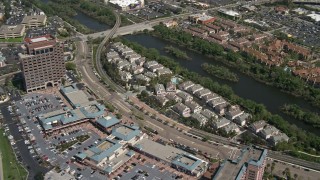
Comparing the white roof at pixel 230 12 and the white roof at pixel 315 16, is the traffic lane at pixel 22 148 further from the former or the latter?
the white roof at pixel 315 16

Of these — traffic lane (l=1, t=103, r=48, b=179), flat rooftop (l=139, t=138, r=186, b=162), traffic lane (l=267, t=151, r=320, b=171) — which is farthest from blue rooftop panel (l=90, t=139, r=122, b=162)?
traffic lane (l=267, t=151, r=320, b=171)

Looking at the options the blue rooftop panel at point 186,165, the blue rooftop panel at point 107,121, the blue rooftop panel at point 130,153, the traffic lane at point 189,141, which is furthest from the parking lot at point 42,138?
the blue rooftop panel at point 186,165

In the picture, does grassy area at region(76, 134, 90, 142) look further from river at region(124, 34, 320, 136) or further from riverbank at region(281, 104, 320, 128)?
riverbank at region(281, 104, 320, 128)

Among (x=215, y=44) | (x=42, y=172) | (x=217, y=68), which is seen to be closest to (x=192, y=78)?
(x=217, y=68)

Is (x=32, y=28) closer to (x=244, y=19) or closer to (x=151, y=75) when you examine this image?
(x=151, y=75)

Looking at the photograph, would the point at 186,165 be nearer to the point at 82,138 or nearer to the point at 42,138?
the point at 82,138
